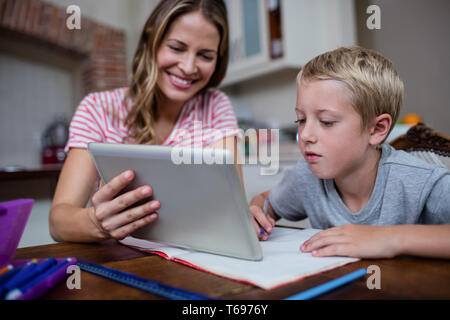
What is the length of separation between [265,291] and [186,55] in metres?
0.94

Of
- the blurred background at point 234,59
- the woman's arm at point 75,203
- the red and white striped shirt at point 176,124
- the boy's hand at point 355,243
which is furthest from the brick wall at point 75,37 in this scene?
the boy's hand at point 355,243

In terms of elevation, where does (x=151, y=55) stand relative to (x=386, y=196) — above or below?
above

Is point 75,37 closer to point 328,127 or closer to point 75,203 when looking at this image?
point 75,203

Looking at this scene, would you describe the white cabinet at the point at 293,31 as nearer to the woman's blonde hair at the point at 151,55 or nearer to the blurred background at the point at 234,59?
the blurred background at the point at 234,59

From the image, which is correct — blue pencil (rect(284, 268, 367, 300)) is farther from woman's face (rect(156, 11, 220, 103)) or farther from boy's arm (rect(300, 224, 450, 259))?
woman's face (rect(156, 11, 220, 103))

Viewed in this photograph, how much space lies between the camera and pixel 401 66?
249 cm

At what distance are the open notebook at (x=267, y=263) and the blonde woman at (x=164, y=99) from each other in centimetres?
48

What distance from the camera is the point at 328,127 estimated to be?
85 cm

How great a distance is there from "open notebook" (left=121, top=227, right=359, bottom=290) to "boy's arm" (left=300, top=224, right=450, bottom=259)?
0.02m

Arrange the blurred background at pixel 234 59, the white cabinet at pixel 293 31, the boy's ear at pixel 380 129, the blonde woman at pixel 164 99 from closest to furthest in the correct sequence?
the boy's ear at pixel 380 129
the blonde woman at pixel 164 99
the blurred background at pixel 234 59
the white cabinet at pixel 293 31

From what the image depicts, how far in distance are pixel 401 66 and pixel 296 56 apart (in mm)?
716

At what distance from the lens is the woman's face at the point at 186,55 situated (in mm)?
1209

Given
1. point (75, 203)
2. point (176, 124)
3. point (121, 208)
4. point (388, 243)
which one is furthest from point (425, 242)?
point (176, 124)
